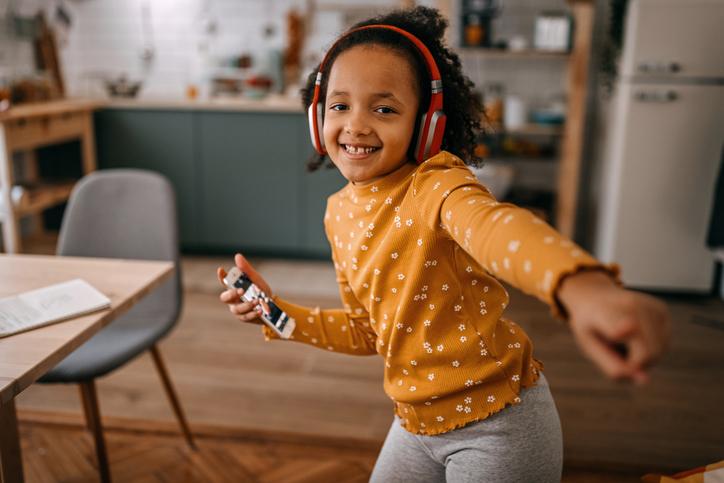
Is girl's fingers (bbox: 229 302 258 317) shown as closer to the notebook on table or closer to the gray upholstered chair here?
the notebook on table

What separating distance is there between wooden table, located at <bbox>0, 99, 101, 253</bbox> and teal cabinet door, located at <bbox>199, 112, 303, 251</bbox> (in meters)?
0.69

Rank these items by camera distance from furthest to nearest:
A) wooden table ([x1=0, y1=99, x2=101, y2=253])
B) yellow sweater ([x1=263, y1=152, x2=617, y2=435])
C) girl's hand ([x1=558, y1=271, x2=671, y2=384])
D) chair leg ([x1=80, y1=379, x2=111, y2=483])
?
wooden table ([x1=0, y1=99, x2=101, y2=253])
chair leg ([x1=80, y1=379, x2=111, y2=483])
yellow sweater ([x1=263, y1=152, x2=617, y2=435])
girl's hand ([x1=558, y1=271, x2=671, y2=384])

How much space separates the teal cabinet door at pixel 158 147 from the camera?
4.03m

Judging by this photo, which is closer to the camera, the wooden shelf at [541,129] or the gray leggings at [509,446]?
the gray leggings at [509,446]

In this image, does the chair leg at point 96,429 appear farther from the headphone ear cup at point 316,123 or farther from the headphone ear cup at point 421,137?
the headphone ear cup at point 421,137

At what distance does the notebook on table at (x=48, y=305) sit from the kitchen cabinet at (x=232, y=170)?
8.34 feet

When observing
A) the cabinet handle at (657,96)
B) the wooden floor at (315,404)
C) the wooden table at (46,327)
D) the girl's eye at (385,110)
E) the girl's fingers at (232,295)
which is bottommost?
A: the wooden floor at (315,404)

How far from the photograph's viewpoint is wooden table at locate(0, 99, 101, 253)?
325 cm

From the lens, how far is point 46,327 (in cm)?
127

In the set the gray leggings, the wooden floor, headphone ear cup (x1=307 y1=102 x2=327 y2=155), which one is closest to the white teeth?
headphone ear cup (x1=307 y1=102 x2=327 y2=155)

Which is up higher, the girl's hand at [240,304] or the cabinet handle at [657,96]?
the cabinet handle at [657,96]

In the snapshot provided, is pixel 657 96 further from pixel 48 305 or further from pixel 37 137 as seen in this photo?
pixel 37 137

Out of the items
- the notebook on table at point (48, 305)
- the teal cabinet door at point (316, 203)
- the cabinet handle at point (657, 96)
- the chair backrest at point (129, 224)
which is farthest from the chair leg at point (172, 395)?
the cabinet handle at point (657, 96)

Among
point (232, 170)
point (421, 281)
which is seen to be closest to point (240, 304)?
point (421, 281)
